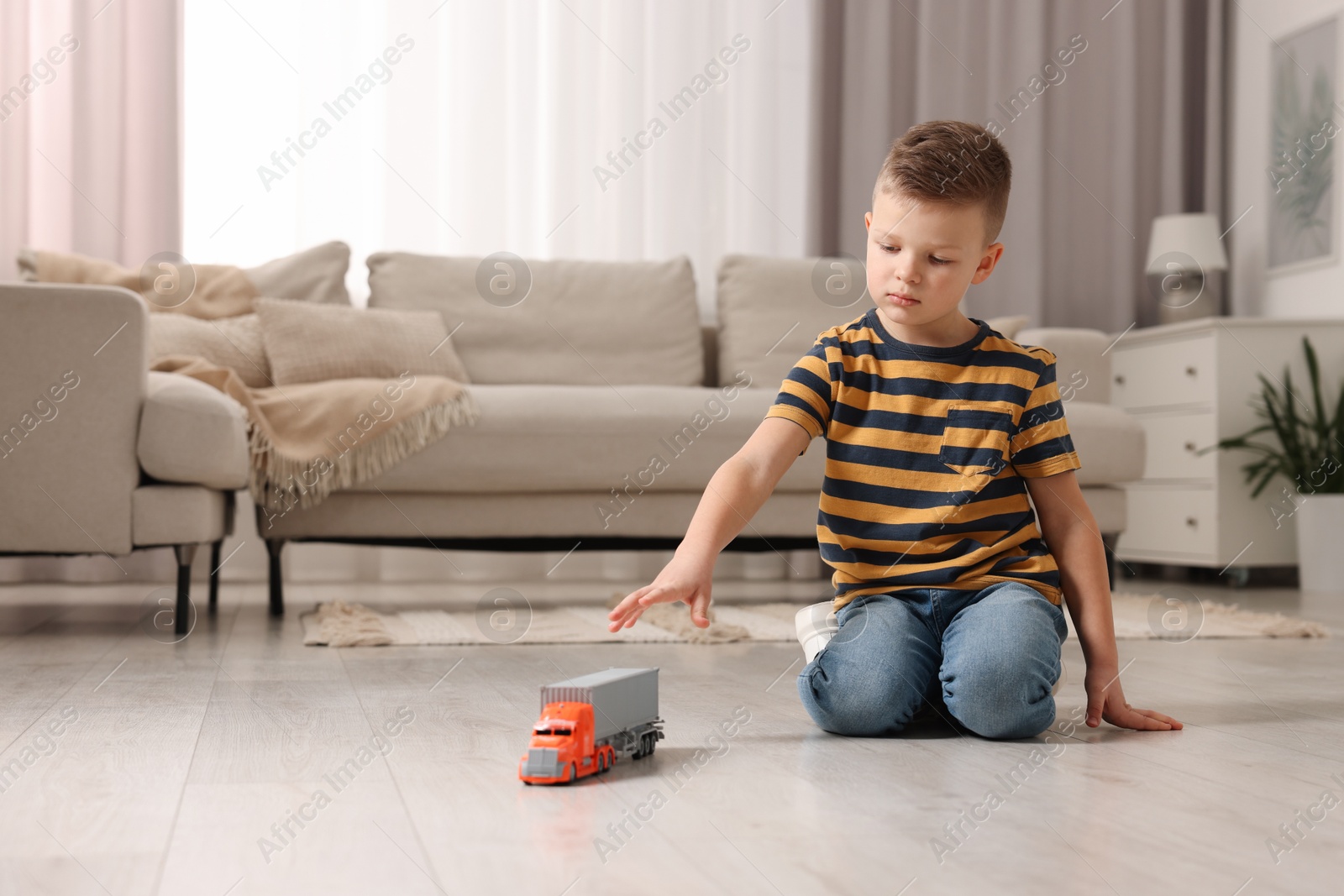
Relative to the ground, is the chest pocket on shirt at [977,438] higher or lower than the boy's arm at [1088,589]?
higher

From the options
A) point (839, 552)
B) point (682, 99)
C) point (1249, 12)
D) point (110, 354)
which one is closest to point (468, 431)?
point (110, 354)

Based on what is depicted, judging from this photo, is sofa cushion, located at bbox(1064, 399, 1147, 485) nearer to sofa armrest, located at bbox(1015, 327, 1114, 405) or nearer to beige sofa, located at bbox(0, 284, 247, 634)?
sofa armrest, located at bbox(1015, 327, 1114, 405)

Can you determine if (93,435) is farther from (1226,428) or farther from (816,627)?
(1226,428)

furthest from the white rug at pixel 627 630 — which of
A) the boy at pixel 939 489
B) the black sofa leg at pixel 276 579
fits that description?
the boy at pixel 939 489

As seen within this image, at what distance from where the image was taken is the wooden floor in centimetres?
74

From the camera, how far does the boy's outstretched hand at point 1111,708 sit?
47.4 inches

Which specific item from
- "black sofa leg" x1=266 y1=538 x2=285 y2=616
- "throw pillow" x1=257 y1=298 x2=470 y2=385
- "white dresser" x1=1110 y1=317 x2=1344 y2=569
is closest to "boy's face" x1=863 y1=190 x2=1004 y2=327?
"black sofa leg" x1=266 y1=538 x2=285 y2=616

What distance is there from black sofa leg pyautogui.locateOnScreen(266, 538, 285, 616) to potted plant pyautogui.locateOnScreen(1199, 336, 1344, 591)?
2.38 metres

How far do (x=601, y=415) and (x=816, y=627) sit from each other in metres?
1.28

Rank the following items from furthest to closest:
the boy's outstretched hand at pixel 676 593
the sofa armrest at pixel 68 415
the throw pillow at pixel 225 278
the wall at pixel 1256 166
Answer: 1. the wall at pixel 1256 166
2. the throw pillow at pixel 225 278
3. the sofa armrest at pixel 68 415
4. the boy's outstretched hand at pixel 676 593

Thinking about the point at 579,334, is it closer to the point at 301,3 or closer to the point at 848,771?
the point at 301,3

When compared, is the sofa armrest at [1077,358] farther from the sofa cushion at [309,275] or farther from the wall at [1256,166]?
the sofa cushion at [309,275]

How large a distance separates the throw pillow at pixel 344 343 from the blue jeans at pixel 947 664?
1.77 metres

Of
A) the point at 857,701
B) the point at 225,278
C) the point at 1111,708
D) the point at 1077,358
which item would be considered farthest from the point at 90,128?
the point at 1111,708
